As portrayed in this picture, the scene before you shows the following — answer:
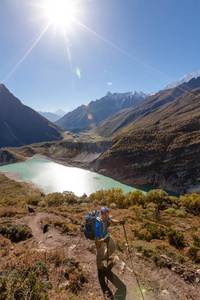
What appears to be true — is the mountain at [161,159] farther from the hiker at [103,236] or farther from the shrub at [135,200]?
the hiker at [103,236]

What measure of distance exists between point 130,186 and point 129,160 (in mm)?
16211

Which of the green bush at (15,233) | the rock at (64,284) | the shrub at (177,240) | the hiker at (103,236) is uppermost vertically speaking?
the hiker at (103,236)

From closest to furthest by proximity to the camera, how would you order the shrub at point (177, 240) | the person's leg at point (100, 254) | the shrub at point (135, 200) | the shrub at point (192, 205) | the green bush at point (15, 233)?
1. the person's leg at point (100, 254)
2. the shrub at point (177, 240)
3. the green bush at point (15, 233)
4. the shrub at point (192, 205)
5. the shrub at point (135, 200)

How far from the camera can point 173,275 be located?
5.62 metres

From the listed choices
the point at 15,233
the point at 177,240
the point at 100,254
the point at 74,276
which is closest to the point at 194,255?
the point at 177,240

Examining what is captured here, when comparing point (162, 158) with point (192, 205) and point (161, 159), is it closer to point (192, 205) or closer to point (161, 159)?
point (161, 159)

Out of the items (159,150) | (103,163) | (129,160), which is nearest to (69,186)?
(103,163)

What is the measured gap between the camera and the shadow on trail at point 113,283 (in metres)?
4.43

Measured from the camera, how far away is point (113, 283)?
4.97m

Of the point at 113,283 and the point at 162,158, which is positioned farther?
the point at 162,158

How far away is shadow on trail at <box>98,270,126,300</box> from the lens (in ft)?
14.5

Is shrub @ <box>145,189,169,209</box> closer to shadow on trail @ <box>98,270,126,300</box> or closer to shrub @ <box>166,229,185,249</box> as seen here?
shrub @ <box>166,229,185,249</box>

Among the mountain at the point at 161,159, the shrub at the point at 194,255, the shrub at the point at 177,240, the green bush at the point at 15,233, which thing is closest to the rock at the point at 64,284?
the green bush at the point at 15,233

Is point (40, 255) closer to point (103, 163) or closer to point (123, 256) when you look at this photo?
point (123, 256)
